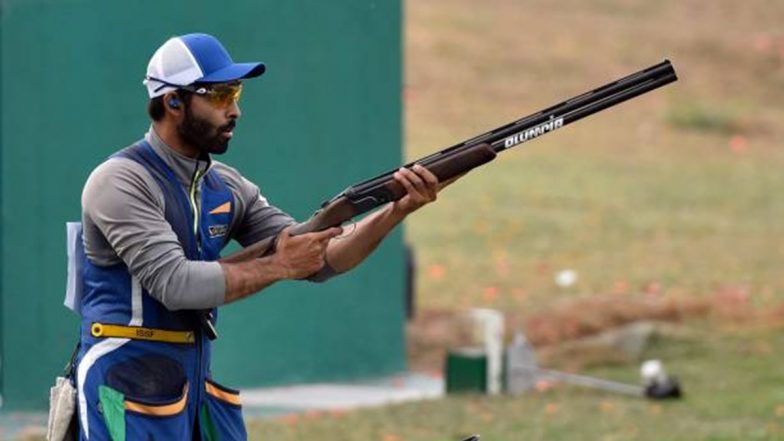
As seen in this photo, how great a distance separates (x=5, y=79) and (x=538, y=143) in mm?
13830

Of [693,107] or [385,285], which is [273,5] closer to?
[385,285]

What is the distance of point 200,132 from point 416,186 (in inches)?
26.8

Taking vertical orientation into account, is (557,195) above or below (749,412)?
above

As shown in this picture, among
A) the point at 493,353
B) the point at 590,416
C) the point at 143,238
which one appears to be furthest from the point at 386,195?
the point at 493,353

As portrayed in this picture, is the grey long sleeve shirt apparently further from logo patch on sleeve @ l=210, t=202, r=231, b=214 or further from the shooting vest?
logo patch on sleeve @ l=210, t=202, r=231, b=214

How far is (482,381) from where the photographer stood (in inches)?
449

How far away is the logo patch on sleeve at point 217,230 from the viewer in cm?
595

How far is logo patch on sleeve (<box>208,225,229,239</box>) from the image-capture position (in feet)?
19.5

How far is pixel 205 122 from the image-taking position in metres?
5.79

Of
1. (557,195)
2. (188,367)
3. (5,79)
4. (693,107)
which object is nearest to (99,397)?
(188,367)

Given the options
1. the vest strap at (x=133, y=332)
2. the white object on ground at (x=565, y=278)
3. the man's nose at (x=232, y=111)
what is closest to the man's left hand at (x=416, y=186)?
the man's nose at (x=232, y=111)

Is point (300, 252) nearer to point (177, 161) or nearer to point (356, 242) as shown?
point (356, 242)

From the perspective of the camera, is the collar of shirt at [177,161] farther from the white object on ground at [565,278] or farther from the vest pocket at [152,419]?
the white object on ground at [565,278]

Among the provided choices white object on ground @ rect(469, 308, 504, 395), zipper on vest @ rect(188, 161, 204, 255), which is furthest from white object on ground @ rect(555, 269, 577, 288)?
zipper on vest @ rect(188, 161, 204, 255)
